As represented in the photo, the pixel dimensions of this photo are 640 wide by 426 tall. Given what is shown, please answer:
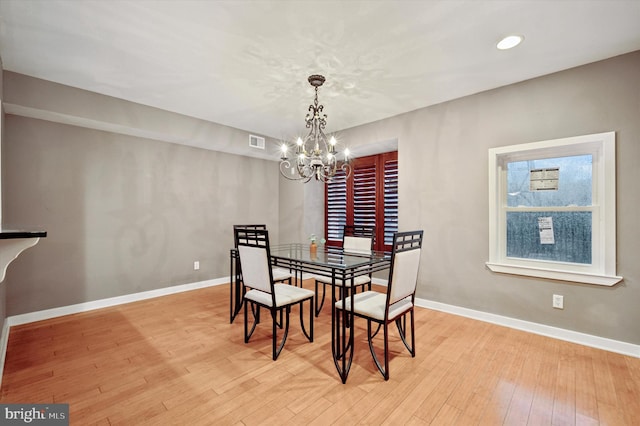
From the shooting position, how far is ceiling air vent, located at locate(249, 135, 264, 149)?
15.5 feet

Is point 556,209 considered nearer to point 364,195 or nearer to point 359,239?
point 359,239

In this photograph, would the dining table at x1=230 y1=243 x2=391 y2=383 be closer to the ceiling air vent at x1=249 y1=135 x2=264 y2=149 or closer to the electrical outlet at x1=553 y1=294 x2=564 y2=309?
the electrical outlet at x1=553 y1=294 x2=564 y2=309

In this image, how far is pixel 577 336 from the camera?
8.62 ft

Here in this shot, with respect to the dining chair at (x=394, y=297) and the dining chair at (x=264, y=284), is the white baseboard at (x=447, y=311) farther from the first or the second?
the dining chair at (x=264, y=284)

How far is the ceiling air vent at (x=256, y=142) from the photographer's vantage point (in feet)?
15.5

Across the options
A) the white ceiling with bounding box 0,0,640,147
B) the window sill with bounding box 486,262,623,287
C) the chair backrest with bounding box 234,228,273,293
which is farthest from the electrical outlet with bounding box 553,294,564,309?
the chair backrest with bounding box 234,228,273,293

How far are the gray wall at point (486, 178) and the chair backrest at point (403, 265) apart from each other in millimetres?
1331

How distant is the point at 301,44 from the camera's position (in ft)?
7.54

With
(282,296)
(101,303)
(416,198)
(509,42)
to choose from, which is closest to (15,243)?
(282,296)

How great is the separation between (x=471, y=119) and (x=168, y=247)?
4.40 m

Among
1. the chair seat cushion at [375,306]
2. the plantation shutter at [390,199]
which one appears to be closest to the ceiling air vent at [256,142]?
the plantation shutter at [390,199]

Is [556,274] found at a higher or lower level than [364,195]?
lower

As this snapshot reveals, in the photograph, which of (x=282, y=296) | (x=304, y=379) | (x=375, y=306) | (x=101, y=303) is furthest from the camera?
(x=101, y=303)

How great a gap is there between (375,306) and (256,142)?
140 inches
